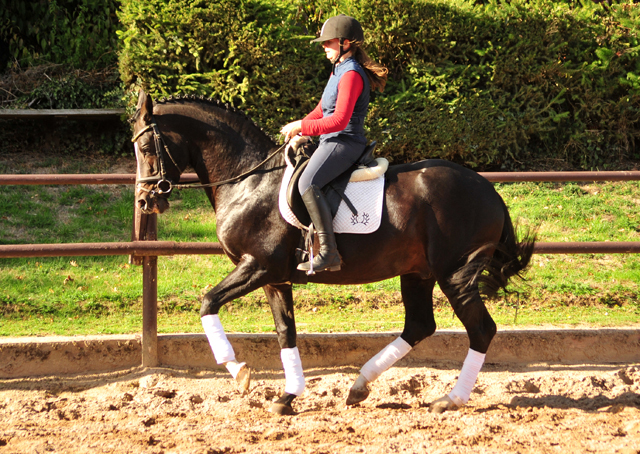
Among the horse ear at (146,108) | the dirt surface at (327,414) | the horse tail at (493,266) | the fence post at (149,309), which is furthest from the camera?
the fence post at (149,309)

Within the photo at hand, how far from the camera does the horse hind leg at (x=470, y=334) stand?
13.4 ft

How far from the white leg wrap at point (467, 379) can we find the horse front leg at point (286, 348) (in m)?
1.10

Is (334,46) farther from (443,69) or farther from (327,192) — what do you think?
(443,69)

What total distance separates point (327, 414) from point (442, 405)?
803 millimetres

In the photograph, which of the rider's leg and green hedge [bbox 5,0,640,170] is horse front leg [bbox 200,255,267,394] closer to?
the rider's leg

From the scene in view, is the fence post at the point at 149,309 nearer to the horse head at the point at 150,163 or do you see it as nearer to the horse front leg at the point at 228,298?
the horse head at the point at 150,163

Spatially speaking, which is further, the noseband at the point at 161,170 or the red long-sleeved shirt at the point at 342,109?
the noseband at the point at 161,170

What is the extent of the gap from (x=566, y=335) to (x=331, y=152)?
2823 mm

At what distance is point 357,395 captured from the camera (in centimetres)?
419

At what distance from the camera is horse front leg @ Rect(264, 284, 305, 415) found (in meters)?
4.10

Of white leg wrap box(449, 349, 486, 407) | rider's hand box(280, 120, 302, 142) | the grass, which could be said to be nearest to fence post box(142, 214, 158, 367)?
the grass

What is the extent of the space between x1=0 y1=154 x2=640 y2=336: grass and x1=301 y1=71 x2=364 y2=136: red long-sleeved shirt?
2.18 meters

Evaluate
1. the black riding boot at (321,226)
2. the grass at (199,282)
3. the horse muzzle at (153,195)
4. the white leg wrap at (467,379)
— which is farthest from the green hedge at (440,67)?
the white leg wrap at (467,379)

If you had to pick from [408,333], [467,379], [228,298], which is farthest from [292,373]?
[467,379]
